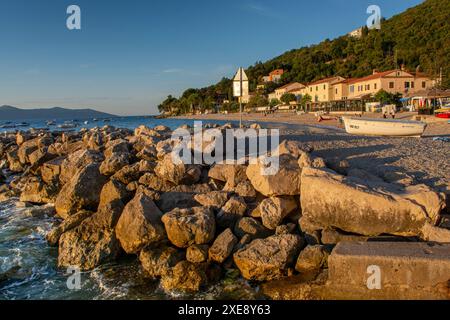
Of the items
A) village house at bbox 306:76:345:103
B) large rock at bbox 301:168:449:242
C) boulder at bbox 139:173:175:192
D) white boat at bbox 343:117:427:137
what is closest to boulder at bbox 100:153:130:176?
boulder at bbox 139:173:175:192

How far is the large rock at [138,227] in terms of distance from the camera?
757 cm

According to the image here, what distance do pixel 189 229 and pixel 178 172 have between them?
256 centimetres

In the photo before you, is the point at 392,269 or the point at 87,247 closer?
the point at 392,269

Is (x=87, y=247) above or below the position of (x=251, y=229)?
below

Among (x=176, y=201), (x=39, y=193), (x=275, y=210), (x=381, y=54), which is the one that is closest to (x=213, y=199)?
(x=176, y=201)

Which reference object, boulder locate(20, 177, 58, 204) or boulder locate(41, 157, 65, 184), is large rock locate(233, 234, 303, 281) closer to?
boulder locate(20, 177, 58, 204)

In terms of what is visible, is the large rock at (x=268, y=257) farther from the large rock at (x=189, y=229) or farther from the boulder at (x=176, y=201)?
the boulder at (x=176, y=201)

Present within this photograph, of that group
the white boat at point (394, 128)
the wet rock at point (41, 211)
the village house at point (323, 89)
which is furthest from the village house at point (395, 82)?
the wet rock at point (41, 211)

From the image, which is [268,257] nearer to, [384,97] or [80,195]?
[80,195]

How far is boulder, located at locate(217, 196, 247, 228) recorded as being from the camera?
8.05 m

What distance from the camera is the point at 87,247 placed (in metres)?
7.80

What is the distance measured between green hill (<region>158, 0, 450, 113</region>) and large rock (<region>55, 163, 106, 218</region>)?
53.7 m
